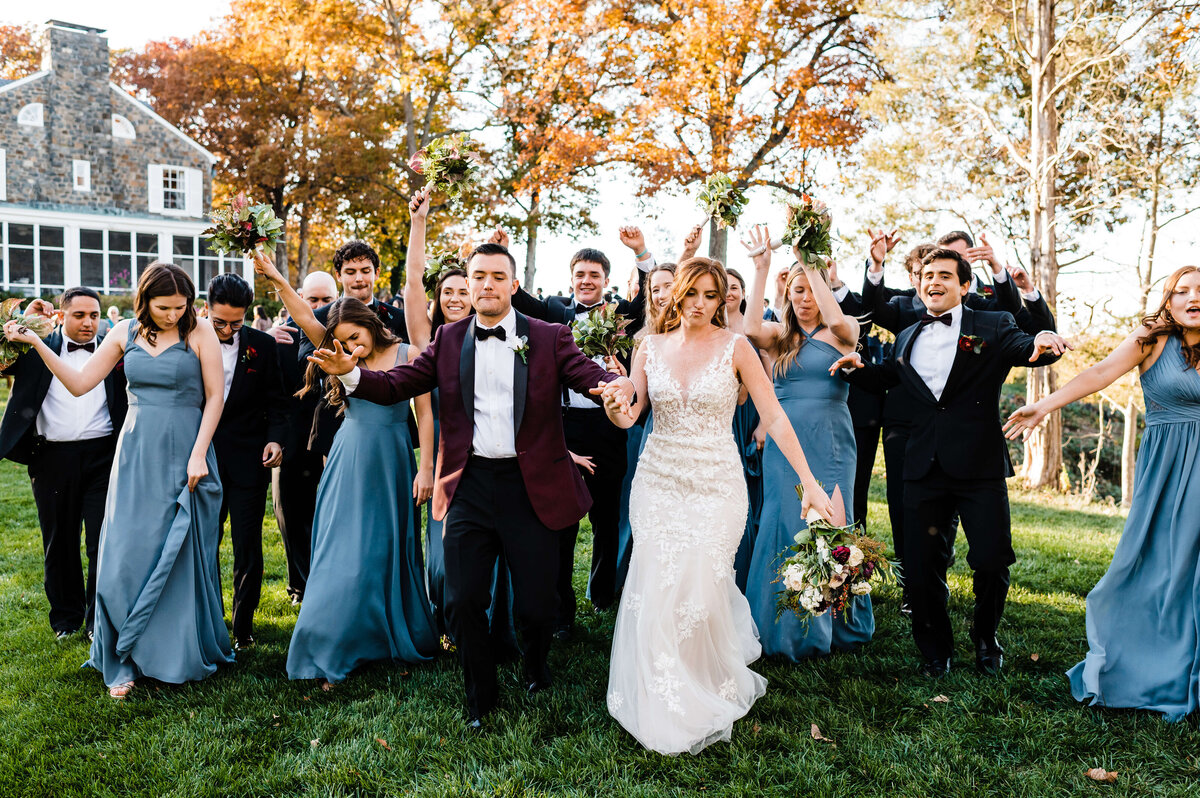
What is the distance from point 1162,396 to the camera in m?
5.02

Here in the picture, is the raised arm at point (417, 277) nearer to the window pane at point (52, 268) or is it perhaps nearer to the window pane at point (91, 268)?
the window pane at point (91, 268)

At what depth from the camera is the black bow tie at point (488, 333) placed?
4770 mm

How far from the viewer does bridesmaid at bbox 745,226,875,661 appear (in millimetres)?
5754

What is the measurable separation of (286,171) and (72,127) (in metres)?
7.26

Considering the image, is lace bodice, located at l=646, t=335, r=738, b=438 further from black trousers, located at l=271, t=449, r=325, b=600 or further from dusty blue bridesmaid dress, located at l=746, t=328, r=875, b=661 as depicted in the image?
black trousers, located at l=271, t=449, r=325, b=600

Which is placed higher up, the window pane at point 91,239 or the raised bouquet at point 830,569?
the window pane at point 91,239

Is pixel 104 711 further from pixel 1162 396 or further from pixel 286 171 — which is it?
pixel 286 171

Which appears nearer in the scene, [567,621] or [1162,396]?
[1162,396]

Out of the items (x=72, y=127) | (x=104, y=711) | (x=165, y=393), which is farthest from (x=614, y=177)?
(x=72, y=127)

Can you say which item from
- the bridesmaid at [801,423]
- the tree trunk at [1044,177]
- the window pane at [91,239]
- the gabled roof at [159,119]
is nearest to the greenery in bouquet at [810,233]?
the bridesmaid at [801,423]

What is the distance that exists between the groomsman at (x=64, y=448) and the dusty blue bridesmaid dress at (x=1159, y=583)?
661 cm

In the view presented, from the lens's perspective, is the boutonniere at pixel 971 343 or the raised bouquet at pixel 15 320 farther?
the raised bouquet at pixel 15 320

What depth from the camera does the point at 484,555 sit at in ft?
15.5

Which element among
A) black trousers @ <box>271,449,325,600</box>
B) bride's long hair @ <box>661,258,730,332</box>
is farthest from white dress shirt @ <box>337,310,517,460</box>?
black trousers @ <box>271,449,325,600</box>
